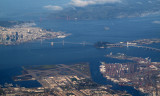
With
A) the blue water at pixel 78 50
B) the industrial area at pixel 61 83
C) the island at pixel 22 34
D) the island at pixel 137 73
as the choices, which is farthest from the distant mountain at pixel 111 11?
the industrial area at pixel 61 83

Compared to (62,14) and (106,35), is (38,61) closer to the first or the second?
(106,35)

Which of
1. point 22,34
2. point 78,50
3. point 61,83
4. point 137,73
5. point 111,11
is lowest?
point 61,83

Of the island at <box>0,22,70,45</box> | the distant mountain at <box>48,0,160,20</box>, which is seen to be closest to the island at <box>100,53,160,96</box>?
the island at <box>0,22,70,45</box>

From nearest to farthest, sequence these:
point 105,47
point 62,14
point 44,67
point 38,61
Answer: point 44,67, point 38,61, point 105,47, point 62,14

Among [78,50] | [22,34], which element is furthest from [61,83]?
[22,34]

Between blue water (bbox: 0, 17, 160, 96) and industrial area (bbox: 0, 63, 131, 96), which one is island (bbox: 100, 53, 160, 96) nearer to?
blue water (bbox: 0, 17, 160, 96)

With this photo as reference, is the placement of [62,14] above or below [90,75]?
above

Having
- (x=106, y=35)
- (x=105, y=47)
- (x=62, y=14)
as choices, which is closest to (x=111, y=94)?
(x=105, y=47)

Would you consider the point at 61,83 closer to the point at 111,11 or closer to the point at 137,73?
the point at 137,73
